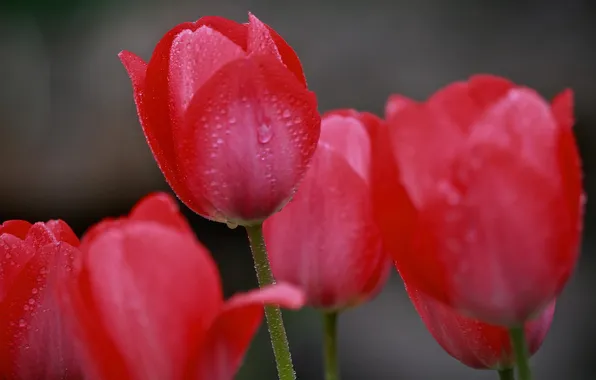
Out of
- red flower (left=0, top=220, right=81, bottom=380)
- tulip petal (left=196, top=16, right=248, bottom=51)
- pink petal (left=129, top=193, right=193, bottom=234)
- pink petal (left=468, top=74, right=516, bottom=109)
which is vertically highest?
tulip petal (left=196, top=16, right=248, bottom=51)

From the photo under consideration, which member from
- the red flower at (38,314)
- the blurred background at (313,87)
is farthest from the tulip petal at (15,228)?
the blurred background at (313,87)

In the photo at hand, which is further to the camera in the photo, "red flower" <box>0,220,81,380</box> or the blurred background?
the blurred background

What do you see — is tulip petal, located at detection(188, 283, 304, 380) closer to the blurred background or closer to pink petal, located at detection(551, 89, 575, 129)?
pink petal, located at detection(551, 89, 575, 129)

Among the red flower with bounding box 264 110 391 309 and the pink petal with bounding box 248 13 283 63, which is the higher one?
the pink petal with bounding box 248 13 283 63

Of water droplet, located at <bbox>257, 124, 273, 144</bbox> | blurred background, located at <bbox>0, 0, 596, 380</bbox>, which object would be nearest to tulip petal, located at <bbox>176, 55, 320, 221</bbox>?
water droplet, located at <bbox>257, 124, 273, 144</bbox>

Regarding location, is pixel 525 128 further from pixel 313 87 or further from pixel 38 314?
pixel 313 87

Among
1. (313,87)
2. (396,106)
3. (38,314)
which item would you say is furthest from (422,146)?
(313,87)

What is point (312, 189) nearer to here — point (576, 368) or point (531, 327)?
point (531, 327)
